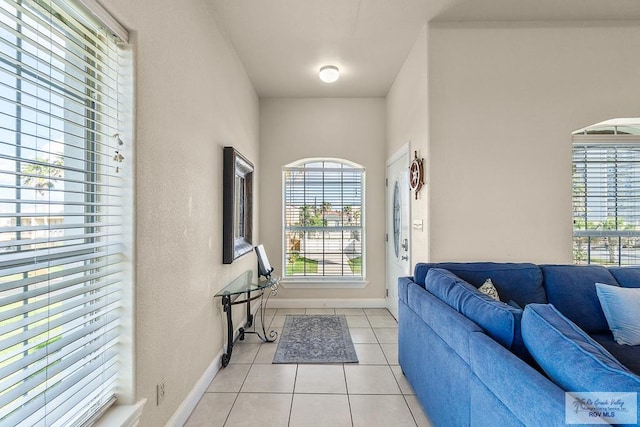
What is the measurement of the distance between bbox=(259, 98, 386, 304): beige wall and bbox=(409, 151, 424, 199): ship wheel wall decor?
130 cm

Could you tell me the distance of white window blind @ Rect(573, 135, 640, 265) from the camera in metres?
3.03

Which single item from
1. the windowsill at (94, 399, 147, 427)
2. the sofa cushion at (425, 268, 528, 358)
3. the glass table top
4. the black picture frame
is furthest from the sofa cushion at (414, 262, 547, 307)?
the windowsill at (94, 399, 147, 427)

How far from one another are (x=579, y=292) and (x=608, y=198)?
1491mm

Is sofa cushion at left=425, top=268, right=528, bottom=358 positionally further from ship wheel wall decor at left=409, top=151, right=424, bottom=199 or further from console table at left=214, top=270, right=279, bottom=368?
console table at left=214, top=270, right=279, bottom=368

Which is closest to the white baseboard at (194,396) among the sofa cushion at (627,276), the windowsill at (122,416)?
the windowsill at (122,416)

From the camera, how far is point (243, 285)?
2.80 meters

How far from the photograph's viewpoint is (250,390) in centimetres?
228

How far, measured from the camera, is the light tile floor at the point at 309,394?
195 centimetres

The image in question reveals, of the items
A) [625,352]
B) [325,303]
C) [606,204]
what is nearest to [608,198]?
[606,204]

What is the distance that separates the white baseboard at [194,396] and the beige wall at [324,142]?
1914 mm

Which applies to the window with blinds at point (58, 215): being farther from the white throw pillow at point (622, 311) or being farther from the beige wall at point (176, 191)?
the white throw pillow at point (622, 311)

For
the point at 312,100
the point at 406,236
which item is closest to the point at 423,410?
the point at 406,236

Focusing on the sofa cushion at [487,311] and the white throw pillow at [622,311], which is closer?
the sofa cushion at [487,311]

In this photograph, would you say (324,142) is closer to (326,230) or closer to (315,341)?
(326,230)
